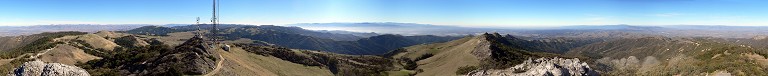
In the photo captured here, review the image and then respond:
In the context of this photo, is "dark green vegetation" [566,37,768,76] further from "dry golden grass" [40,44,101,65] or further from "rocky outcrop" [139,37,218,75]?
"dry golden grass" [40,44,101,65]

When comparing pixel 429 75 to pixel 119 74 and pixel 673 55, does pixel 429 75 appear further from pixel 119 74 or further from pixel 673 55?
pixel 119 74

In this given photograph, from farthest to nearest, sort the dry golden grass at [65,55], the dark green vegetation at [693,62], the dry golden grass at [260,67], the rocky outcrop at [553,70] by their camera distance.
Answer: the rocky outcrop at [553,70]
the dry golden grass at [65,55]
the dry golden grass at [260,67]
the dark green vegetation at [693,62]

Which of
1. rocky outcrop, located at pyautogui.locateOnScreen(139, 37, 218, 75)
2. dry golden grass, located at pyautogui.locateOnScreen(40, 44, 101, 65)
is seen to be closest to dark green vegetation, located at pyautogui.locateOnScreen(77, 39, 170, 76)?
rocky outcrop, located at pyautogui.locateOnScreen(139, 37, 218, 75)

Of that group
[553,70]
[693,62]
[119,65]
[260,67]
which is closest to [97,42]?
[260,67]

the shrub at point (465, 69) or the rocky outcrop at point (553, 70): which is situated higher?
the rocky outcrop at point (553, 70)

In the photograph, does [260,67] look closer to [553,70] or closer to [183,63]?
[183,63]

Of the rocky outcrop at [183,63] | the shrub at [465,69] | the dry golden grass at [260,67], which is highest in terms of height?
the rocky outcrop at [183,63]

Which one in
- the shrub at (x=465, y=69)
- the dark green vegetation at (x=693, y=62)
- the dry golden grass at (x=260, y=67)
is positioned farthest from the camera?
the shrub at (x=465, y=69)

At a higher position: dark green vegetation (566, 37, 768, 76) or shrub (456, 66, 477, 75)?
dark green vegetation (566, 37, 768, 76)

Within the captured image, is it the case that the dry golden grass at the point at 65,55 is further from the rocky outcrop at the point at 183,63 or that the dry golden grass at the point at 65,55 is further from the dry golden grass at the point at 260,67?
the dry golden grass at the point at 260,67

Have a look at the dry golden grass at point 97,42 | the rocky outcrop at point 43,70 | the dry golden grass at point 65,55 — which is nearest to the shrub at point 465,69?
the dry golden grass at point 65,55

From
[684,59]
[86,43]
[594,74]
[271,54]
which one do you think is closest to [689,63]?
[684,59]
